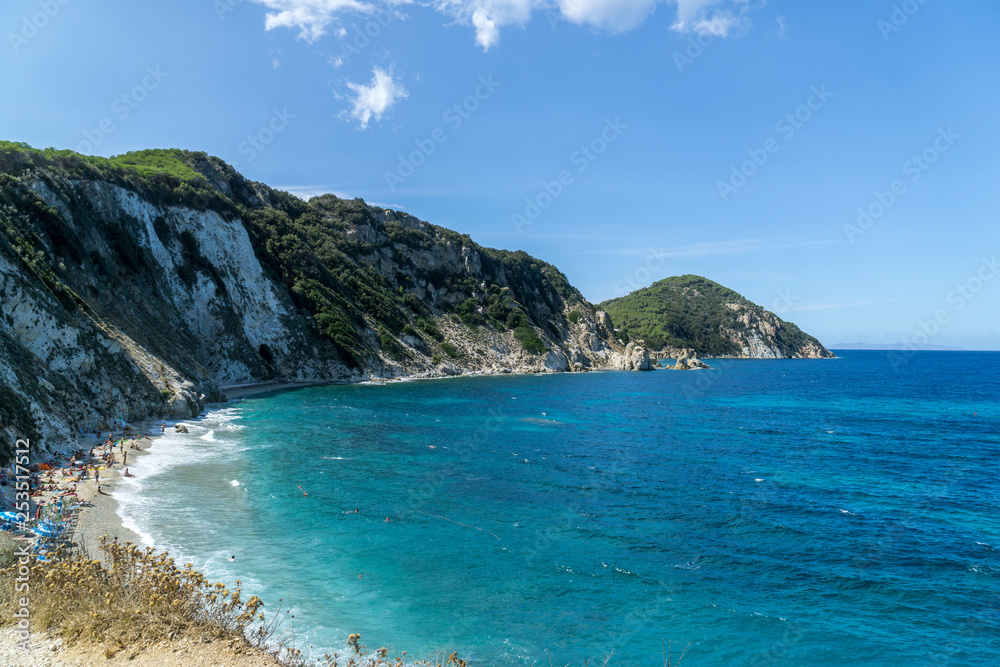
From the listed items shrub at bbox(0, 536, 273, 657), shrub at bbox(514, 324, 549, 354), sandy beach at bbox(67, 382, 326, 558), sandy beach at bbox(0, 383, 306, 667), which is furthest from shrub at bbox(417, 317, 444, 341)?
shrub at bbox(0, 536, 273, 657)

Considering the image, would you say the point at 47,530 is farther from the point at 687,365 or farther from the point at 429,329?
the point at 687,365

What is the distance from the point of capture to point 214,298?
68.1m

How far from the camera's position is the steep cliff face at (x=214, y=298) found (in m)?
35.7

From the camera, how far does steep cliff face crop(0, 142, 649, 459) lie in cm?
3572

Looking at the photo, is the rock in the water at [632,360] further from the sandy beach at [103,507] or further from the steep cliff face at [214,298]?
the sandy beach at [103,507]

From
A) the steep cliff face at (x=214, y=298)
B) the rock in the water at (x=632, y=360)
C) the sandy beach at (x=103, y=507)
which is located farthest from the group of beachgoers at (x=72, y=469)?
the rock in the water at (x=632, y=360)

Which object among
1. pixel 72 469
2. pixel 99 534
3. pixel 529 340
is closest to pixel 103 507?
pixel 99 534

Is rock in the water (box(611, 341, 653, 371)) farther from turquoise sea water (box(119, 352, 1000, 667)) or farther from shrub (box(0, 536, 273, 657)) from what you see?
shrub (box(0, 536, 273, 657))

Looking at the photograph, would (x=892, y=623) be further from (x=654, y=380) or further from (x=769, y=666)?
(x=654, y=380)

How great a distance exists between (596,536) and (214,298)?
209 ft

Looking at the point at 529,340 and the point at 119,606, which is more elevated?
the point at 529,340

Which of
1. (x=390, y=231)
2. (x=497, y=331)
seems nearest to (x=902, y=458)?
(x=497, y=331)

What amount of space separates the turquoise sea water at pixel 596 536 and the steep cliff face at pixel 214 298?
8.96 m

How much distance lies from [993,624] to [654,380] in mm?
90899
